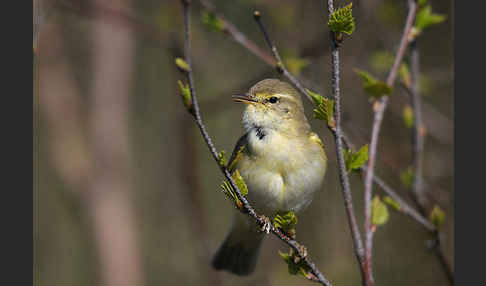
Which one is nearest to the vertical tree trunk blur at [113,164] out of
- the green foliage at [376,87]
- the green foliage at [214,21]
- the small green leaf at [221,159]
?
the green foliage at [214,21]

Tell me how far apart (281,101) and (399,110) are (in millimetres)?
1955

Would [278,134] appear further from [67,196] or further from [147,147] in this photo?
[147,147]

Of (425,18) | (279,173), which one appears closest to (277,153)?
(279,173)

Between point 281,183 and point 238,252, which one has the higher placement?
point 281,183

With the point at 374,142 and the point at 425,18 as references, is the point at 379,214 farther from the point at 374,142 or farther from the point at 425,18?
the point at 425,18

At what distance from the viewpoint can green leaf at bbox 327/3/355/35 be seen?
1742 millimetres

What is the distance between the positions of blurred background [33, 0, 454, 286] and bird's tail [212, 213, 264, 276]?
2.27 feet

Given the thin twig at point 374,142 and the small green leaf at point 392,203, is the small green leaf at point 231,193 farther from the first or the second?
the small green leaf at point 392,203

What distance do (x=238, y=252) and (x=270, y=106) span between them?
1.18 m

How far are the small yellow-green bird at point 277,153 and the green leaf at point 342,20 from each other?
0.98 m

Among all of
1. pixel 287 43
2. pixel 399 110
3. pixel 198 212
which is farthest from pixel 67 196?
pixel 399 110

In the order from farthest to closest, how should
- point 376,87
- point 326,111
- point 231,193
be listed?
point 376,87 → point 326,111 → point 231,193

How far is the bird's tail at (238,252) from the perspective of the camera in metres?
3.43

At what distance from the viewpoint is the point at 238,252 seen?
3.49 metres
